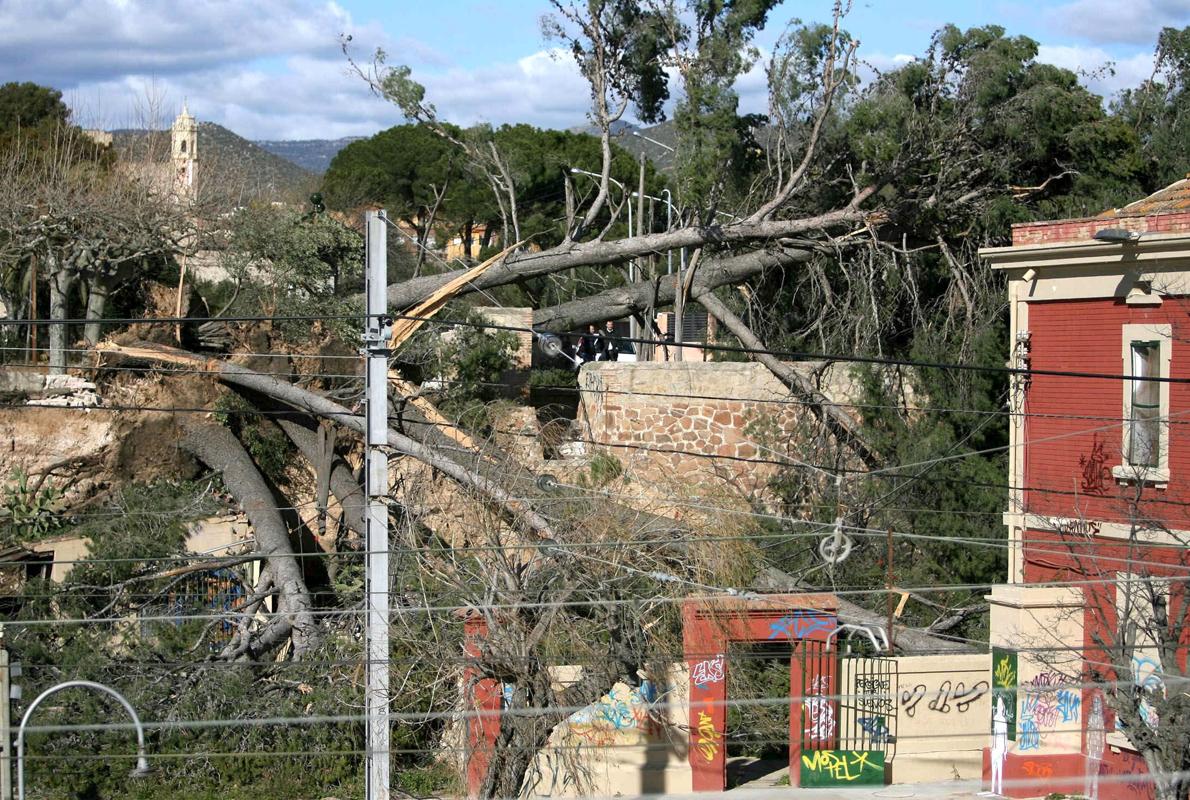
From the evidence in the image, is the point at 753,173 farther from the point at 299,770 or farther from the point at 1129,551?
the point at 299,770

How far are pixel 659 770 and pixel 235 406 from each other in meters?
8.00

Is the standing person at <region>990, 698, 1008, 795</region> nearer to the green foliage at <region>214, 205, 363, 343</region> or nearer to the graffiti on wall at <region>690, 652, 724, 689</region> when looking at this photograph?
the graffiti on wall at <region>690, 652, 724, 689</region>

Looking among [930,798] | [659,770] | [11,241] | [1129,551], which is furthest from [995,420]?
[11,241]

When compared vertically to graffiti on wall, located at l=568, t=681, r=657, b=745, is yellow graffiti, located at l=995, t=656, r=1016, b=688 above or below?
above

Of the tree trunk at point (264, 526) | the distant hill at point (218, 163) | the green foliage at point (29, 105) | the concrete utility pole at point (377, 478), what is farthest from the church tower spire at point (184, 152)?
the concrete utility pole at point (377, 478)

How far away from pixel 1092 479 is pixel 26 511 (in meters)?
12.9

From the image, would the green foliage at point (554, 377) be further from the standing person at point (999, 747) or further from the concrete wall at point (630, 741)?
the standing person at point (999, 747)

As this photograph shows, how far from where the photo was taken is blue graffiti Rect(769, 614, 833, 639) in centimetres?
1375

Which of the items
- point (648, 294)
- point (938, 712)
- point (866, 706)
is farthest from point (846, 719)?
point (648, 294)

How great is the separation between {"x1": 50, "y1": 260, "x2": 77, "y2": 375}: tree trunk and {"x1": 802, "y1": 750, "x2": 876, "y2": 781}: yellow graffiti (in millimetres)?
11149

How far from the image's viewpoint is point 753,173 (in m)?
21.4

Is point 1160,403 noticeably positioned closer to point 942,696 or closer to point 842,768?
point 942,696

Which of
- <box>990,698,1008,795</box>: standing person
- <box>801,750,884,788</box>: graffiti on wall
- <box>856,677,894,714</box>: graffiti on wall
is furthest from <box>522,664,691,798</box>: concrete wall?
<box>990,698,1008,795</box>: standing person

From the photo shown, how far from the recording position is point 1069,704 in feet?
46.6
